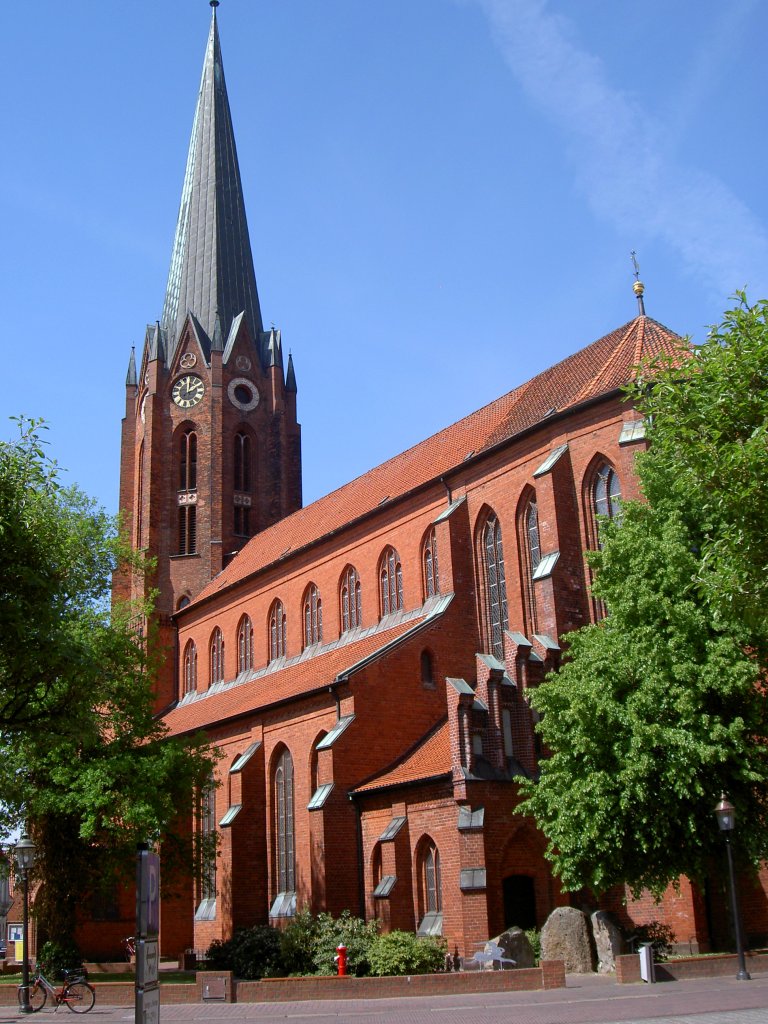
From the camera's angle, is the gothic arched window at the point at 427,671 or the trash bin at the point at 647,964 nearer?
the trash bin at the point at 647,964

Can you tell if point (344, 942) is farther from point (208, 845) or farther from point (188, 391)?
point (188, 391)

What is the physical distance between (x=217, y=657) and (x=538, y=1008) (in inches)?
1266

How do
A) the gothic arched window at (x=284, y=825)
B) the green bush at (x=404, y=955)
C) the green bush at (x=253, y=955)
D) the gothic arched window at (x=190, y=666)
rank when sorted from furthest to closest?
the gothic arched window at (x=190, y=666)
the gothic arched window at (x=284, y=825)
the green bush at (x=253, y=955)
the green bush at (x=404, y=955)

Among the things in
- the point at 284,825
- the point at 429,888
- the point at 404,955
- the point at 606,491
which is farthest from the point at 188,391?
the point at 404,955

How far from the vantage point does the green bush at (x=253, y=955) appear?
81.1 ft

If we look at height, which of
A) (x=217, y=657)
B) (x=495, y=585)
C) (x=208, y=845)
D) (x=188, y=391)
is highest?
(x=188, y=391)

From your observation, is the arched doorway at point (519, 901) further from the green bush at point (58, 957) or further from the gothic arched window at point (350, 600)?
the gothic arched window at point (350, 600)

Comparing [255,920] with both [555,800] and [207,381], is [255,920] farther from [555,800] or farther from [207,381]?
→ [207,381]

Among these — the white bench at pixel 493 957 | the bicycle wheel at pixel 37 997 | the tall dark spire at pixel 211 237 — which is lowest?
the bicycle wheel at pixel 37 997

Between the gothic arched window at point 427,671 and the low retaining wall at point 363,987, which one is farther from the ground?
the gothic arched window at point 427,671

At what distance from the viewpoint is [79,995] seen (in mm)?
22047

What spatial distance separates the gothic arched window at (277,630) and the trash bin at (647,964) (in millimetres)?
24435

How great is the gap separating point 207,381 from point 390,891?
33.3m

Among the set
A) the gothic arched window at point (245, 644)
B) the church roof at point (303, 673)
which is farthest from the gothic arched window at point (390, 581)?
the gothic arched window at point (245, 644)
